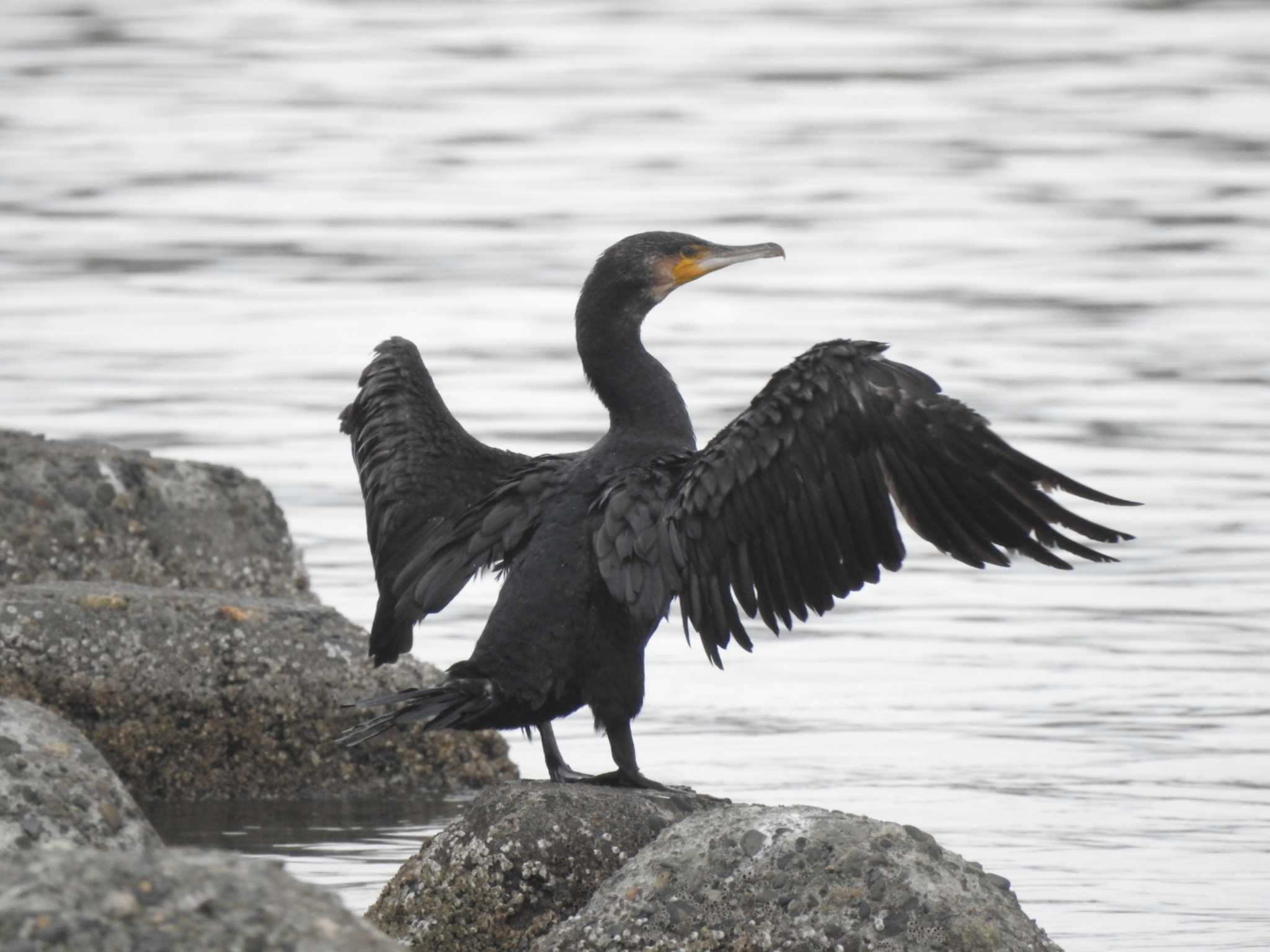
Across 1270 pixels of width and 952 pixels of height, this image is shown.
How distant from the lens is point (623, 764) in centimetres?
655

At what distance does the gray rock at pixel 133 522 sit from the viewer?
29.0 ft

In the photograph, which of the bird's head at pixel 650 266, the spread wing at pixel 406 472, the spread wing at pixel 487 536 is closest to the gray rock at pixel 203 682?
the spread wing at pixel 406 472

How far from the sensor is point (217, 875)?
3.95 m

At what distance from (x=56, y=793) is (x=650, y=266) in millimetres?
2256

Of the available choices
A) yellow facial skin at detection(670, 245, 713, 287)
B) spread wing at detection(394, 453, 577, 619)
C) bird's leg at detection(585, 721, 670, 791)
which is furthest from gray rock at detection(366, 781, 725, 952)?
yellow facial skin at detection(670, 245, 713, 287)

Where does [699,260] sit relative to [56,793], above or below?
above

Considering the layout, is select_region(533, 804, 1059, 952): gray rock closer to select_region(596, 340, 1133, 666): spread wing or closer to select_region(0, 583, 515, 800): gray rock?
select_region(596, 340, 1133, 666): spread wing

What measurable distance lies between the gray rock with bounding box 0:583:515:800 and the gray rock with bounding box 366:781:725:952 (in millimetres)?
2063

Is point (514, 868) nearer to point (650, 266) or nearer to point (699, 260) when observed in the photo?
point (650, 266)

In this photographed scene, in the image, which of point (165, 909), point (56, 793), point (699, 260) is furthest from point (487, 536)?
point (165, 909)

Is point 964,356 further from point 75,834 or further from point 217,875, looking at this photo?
point 217,875

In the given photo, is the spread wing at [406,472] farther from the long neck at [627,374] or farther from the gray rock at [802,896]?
the gray rock at [802,896]

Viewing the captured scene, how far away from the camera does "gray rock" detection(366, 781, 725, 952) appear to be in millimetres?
6098

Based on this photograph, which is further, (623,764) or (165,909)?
(623,764)
